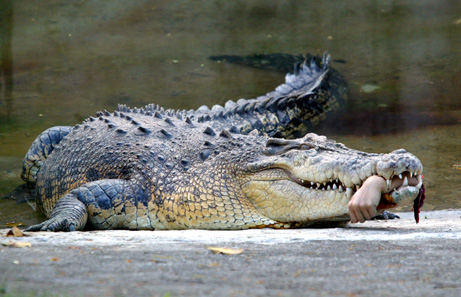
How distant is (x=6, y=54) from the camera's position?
1118 cm

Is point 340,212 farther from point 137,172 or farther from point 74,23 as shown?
point 74,23

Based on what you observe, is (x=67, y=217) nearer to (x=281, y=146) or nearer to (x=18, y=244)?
(x=18, y=244)

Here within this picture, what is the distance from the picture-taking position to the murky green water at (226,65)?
7.52 m

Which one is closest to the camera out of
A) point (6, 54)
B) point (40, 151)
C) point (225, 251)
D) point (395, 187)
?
point (225, 251)

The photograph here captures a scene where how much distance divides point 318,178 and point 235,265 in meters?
1.47

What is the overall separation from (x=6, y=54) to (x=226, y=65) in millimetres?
4031

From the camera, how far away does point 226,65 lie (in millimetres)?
10656

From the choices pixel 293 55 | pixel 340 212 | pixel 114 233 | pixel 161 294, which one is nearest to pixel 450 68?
pixel 293 55

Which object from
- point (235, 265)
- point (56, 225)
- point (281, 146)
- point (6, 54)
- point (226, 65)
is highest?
point (6, 54)

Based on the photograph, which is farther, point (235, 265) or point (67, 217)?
point (67, 217)

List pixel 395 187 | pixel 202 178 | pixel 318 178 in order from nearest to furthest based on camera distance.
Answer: pixel 395 187 < pixel 318 178 < pixel 202 178

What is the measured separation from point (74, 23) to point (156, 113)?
865 centimetres

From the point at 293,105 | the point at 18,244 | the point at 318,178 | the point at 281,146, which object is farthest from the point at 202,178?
the point at 293,105

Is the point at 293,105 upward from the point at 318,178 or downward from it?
upward
